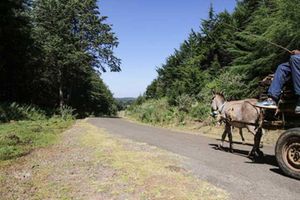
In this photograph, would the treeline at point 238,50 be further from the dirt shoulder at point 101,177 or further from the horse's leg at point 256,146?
the dirt shoulder at point 101,177

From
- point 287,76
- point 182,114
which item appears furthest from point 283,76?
point 182,114

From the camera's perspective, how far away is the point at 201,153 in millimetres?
11430

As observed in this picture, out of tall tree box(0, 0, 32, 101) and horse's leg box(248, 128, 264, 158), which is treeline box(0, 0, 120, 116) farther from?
horse's leg box(248, 128, 264, 158)

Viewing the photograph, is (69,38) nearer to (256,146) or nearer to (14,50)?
(14,50)

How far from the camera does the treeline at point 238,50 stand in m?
17.8

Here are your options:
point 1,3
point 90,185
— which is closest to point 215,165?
point 90,185

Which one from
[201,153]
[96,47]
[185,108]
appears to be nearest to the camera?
[201,153]

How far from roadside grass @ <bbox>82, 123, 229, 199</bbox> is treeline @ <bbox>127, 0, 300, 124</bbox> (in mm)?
4542

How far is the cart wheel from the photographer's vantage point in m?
7.94

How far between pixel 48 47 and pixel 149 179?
34612mm

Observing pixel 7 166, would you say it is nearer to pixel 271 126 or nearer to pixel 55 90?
pixel 271 126

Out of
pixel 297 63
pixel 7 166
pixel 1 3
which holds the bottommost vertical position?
pixel 7 166

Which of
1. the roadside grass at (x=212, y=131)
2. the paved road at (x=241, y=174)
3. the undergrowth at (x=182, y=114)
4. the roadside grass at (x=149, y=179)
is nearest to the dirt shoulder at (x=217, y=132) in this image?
the roadside grass at (x=212, y=131)

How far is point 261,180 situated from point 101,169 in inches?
148
